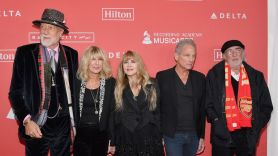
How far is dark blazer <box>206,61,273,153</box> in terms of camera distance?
127 inches

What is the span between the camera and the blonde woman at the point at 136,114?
3014mm

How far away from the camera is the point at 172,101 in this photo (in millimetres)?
3215

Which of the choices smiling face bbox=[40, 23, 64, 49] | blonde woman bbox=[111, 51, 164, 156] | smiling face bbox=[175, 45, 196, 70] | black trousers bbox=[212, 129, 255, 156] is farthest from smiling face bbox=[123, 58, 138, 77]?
black trousers bbox=[212, 129, 255, 156]

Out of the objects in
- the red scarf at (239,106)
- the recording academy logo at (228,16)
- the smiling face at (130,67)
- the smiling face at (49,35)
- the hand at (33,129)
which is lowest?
the hand at (33,129)

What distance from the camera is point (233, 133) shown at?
10.7ft

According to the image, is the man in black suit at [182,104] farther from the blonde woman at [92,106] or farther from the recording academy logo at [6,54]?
the recording academy logo at [6,54]

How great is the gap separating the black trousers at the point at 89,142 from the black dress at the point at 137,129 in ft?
0.57

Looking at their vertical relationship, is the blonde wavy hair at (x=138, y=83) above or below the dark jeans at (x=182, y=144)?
above

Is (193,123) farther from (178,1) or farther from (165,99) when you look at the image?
(178,1)

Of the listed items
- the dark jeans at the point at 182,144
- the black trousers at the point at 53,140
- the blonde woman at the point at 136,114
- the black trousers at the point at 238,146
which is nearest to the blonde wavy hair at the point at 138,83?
the blonde woman at the point at 136,114

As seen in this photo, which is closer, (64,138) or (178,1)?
(64,138)

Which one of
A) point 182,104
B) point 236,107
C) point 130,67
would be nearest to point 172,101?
point 182,104

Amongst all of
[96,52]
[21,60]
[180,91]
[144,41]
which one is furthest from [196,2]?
[21,60]

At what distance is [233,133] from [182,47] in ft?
3.56
